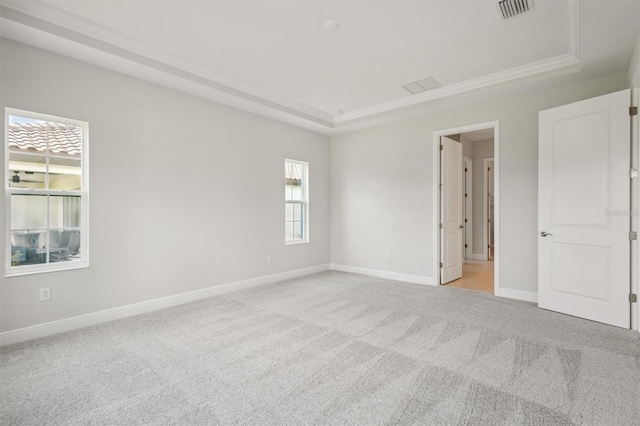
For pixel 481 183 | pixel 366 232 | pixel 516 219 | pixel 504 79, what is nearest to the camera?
pixel 504 79

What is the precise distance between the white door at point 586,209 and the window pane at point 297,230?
12.1 ft

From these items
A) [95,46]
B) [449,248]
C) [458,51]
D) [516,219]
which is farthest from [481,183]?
[95,46]

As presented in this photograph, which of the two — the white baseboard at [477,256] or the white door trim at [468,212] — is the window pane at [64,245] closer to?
the white door trim at [468,212]

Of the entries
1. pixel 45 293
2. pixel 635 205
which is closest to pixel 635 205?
pixel 635 205

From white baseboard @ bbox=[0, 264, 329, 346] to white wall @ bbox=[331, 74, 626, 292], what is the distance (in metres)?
1.91

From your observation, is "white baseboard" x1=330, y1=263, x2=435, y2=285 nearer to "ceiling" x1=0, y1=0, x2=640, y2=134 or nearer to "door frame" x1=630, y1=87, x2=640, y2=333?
"door frame" x1=630, y1=87, x2=640, y2=333

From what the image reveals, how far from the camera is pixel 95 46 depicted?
2990mm

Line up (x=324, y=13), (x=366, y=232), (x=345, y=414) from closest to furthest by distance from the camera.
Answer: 1. (x=345, y=414)
2. (x=324, y=13)
3. (x=366, y=232)

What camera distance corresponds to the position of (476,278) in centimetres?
551

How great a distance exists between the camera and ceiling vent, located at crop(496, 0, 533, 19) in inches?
102

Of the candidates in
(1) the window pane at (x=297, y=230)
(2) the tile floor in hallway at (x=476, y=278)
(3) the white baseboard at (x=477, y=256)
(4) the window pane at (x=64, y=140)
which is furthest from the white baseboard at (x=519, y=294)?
(4) the window pane at (x=64, y=140)

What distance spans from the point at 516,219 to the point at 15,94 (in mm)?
5621

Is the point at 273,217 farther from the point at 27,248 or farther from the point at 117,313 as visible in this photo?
the point at 27,248

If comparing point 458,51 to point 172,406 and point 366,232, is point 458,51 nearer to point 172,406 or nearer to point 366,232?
point 366,232
